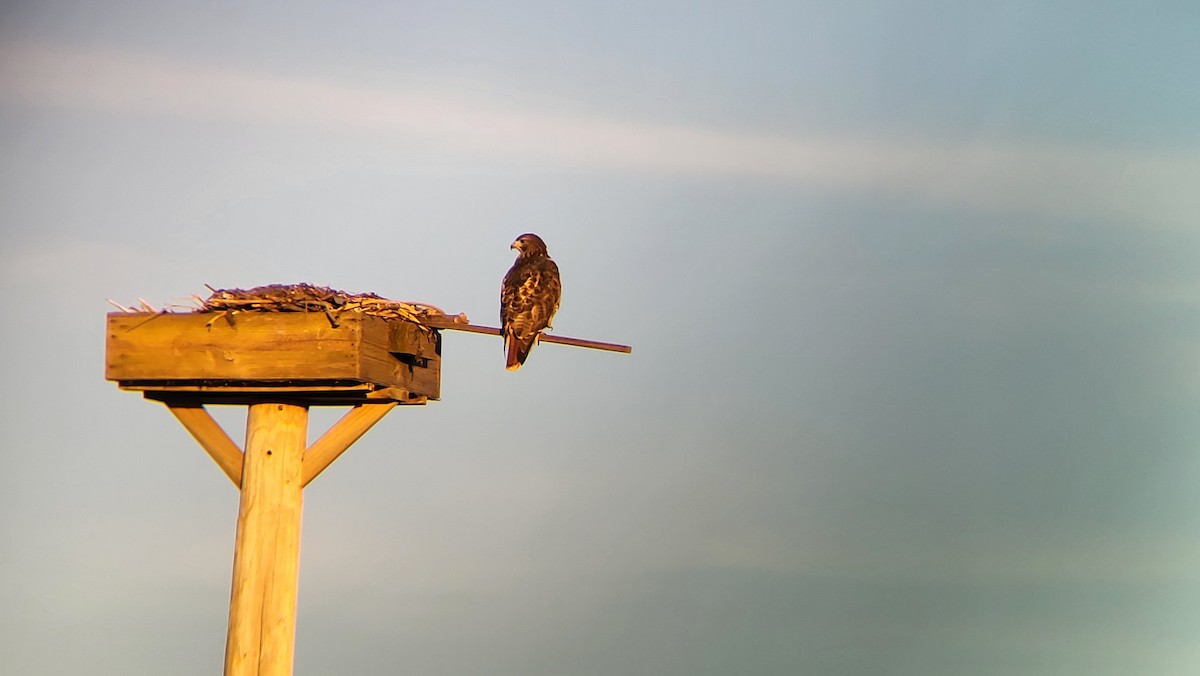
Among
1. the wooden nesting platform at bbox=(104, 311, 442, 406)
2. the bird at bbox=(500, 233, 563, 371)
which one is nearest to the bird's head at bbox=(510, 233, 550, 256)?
the bird at bbox=(500, 233, 563, 371)

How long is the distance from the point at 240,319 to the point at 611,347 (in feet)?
5.04

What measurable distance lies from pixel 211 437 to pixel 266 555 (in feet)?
2.07

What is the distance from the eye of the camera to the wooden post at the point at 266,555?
15.4 ft

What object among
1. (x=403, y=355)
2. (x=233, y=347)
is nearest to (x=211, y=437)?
(x=233, y=347)

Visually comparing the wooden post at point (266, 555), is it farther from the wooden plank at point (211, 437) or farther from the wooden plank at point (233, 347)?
the wooden plank at point (233, 347)

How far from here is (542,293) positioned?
22.9 feet

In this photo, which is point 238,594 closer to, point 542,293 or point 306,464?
point 306,464

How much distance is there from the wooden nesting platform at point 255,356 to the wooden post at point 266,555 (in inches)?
8.0

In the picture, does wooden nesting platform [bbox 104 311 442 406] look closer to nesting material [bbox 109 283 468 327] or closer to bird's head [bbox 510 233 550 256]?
nesting material [bbox 109 283 468 327]

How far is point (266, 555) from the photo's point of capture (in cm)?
473

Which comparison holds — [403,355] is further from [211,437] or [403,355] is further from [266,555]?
[266,555]

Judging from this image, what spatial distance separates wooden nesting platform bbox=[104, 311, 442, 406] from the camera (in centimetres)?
483

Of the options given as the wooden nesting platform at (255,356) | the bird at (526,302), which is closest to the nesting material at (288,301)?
the wooden nesting platform at (255,356)

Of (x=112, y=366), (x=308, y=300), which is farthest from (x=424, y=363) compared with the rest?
(x=112, y=366)
